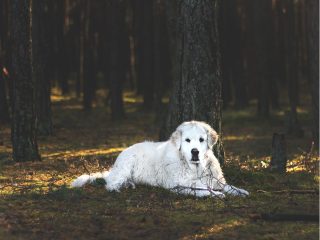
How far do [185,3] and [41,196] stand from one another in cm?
492

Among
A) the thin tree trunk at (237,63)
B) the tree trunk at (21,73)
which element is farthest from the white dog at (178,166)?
the thin tree trunk at (237,63)

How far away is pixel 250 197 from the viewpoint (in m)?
5.88

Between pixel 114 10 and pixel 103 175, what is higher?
pixel 114 10

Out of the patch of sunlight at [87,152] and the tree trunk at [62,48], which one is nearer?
the patch of sunlight at [87,152]

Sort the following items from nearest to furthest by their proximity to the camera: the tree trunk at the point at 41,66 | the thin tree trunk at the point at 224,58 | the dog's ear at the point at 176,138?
1. the dog's ear at the point at 176,138
2. the tree trunk at the point at 41,66
3. the thin tree trunk at the point at 224,58

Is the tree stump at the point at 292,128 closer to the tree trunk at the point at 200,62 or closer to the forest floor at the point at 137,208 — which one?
the forest floor at the point at 137,208

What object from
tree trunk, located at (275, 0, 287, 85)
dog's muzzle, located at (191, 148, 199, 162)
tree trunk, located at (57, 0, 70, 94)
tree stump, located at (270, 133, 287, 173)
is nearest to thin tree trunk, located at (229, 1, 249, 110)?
tree trunk, located at (275, 0, 287, 85)

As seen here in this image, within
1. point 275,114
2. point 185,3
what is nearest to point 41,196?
point 185,3

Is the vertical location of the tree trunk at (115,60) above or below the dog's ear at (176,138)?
above

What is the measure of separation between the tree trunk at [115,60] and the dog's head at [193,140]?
50.1ft

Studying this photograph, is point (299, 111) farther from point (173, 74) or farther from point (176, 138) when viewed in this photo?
point (176, 138)

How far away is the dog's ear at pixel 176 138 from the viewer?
19.8 ft

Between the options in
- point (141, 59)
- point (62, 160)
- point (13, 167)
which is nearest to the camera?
point (13, 167)

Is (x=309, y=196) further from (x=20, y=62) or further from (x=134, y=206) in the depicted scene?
(x=20, y=62)
